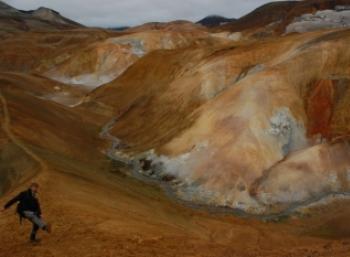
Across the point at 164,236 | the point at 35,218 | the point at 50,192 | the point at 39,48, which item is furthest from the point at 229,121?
the point at 39,48

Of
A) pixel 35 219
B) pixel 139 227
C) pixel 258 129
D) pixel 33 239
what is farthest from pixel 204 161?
pixel 35 219

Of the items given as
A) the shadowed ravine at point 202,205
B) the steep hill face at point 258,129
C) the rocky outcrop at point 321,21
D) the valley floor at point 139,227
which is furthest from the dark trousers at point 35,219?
the rocky outcrop at point 321,21

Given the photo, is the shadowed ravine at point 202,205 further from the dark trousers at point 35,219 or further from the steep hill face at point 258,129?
the dark trousers at point 35,219

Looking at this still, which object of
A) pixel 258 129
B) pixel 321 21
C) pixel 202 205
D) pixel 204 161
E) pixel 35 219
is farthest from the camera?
pixel 321 21

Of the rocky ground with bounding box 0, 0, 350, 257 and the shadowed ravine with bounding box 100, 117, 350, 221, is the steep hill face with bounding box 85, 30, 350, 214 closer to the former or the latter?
the rocky ground with bounding box 0, 0, 350, 257

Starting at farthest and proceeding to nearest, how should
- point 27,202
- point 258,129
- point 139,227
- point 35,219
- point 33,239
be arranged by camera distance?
point 258,129
point 139,227
point 33,239
point 35,219
point 27,202

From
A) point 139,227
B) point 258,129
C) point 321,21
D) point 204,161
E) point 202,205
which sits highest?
point 321,21

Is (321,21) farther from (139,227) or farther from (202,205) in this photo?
(139,227)

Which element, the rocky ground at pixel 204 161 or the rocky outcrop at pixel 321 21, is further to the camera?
the rocky outcrop at pixel 321 21

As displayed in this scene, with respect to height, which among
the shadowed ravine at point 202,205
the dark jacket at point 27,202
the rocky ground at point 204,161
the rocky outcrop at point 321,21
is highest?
the rocky outcrop at point 321,21

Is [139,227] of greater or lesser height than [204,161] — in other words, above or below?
above

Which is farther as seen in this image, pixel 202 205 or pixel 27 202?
pixel 202 205
